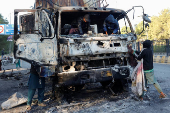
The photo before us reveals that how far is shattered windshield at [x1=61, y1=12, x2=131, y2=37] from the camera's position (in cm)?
431

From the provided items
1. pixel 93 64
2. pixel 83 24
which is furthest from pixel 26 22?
pixel 93 64

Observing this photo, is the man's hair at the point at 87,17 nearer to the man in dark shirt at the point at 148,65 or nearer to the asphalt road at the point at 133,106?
the man in dark shirt at the point at 148,65

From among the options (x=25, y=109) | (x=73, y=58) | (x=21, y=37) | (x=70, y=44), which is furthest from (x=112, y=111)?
(x=21, y=37)

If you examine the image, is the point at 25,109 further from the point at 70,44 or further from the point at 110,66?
the point at 110,66

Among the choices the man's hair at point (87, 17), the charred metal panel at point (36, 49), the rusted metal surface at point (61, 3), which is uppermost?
the rusted metal surface at point (61, 3)

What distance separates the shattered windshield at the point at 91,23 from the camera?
4.31 m

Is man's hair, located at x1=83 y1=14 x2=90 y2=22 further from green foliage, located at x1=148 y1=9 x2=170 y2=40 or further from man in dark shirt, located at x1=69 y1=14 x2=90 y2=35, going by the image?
green foliage, located at x1=148 y1=9 x2=170 y2=40

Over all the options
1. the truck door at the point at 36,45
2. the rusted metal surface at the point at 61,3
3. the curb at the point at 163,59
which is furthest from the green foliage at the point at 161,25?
the truck door at the point at 36,45

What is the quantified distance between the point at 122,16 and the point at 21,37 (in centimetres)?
320

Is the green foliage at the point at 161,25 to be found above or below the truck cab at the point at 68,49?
above

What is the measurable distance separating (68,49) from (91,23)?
1640 mm

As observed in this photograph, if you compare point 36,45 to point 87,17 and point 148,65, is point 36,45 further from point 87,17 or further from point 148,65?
point 148,65

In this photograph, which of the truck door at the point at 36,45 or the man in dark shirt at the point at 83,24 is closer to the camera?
the truck door at the point at 36,45

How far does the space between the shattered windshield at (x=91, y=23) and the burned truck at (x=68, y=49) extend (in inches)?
12.6
